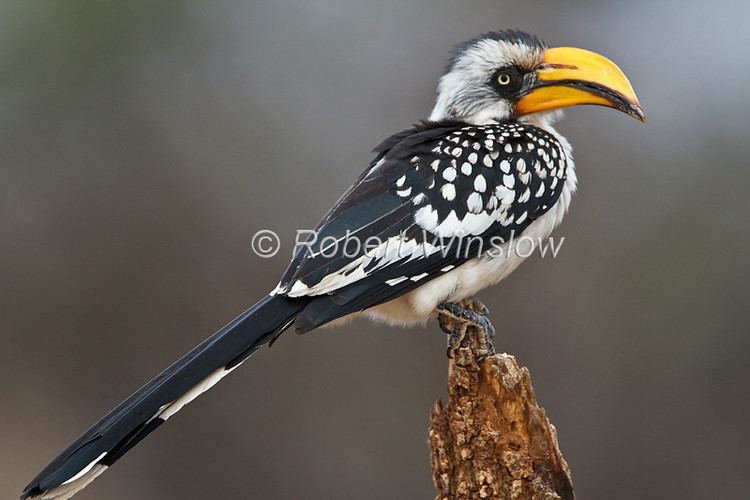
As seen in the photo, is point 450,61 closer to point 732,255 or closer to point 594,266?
point 594,266

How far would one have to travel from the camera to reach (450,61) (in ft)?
12.5

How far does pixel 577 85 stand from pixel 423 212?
0.94 m

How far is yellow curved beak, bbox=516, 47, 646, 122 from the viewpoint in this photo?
338 centimetres

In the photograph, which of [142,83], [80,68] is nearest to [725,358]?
[142,83]

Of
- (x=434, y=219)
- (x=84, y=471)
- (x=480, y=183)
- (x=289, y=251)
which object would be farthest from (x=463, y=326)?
(x=289, y=251)

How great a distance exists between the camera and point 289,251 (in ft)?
15.9

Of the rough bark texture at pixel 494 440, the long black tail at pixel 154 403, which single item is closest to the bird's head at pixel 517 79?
the rough bark texture at pixel 494 440

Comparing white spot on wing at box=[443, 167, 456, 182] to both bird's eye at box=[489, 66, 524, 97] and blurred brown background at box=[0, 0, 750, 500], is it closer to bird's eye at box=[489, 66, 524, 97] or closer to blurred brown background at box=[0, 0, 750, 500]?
bird's eye at box=[489, 66, 524, 97]

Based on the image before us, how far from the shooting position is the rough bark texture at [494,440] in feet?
9.14

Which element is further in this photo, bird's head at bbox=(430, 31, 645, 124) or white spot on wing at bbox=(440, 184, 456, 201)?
bird's head at bbox=(430, 31, 645, 124)

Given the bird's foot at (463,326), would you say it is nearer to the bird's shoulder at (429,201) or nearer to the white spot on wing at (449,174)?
the bird's shoulder at (429,201)

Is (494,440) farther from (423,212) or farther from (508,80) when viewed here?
(508,80)

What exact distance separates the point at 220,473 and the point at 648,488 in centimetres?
239

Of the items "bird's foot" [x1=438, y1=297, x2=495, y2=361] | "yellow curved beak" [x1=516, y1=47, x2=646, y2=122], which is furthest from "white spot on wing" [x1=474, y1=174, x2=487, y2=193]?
"yellow curved beak" [x1=516, y1=47, x2=646, y2=122]
